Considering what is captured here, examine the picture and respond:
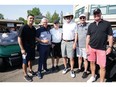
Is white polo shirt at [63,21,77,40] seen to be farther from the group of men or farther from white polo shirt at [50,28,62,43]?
white polo shirt at [50,28,62,43]

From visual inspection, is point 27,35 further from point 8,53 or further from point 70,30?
point 8,53

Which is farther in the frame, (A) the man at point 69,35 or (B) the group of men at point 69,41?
(A) the man at point 69,35

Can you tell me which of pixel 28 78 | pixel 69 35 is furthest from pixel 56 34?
pixel 28 78

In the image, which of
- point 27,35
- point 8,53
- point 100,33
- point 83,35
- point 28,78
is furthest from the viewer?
point 8,53

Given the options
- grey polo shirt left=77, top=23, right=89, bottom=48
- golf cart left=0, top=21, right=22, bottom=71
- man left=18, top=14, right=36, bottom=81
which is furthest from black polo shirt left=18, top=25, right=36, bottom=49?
golf cart left=0, top=21, right=22, bottom=71

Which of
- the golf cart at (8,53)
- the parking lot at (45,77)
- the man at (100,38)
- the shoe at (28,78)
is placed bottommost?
the parking lot at (45,77)

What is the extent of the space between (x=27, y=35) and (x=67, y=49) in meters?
1.32

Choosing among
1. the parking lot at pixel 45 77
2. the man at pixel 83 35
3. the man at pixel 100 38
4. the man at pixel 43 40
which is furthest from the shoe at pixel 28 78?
the man at pixel 100 38

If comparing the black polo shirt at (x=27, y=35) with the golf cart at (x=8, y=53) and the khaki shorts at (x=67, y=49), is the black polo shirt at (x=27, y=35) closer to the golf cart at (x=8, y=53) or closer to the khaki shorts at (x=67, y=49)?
the khaki shorts at (x=67, y=49)

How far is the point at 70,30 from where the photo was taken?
20.1 ft

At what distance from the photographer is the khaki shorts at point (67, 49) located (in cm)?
619

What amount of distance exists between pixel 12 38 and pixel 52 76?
2596 millimetres

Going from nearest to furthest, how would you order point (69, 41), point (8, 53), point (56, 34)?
point (69, 41) < point (56, 34) < point (8, 53)
